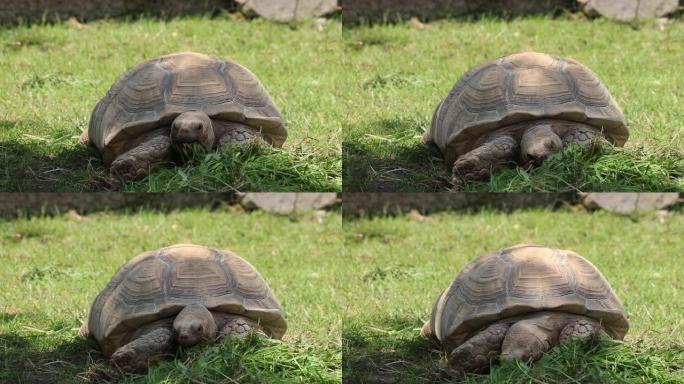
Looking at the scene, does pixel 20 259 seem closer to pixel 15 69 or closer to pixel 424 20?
pixel 15 69

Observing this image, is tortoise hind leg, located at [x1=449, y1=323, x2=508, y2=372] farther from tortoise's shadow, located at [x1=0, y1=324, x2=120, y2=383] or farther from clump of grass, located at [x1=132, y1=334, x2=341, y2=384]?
tortoise's shadow, located at [x1=0, y1=324, x2=120, y2=383]

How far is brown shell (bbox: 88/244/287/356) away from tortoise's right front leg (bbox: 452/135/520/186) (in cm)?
145

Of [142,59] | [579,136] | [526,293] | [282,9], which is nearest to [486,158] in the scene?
[579,136]

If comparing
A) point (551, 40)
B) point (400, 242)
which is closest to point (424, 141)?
point (400, 242)

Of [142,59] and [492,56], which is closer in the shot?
[142,59]

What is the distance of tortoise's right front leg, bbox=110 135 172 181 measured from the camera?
6.93 meters

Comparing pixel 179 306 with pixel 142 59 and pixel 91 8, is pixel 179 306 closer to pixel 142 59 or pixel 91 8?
pixel 142 59

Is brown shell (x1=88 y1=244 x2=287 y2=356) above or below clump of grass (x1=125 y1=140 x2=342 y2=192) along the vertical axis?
below

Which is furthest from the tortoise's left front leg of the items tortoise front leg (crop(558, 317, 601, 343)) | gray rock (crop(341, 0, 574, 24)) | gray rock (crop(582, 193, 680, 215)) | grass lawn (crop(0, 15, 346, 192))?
gray rock (crop(582, 193, 680, 215))

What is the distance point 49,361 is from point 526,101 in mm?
3406

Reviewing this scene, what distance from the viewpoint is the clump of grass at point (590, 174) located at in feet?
22.4

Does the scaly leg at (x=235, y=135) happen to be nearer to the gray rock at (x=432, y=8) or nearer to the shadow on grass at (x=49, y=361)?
the shadow on grass at (x=49, y=361)

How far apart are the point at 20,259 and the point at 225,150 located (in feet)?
12.9

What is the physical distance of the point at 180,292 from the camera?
259 inches
